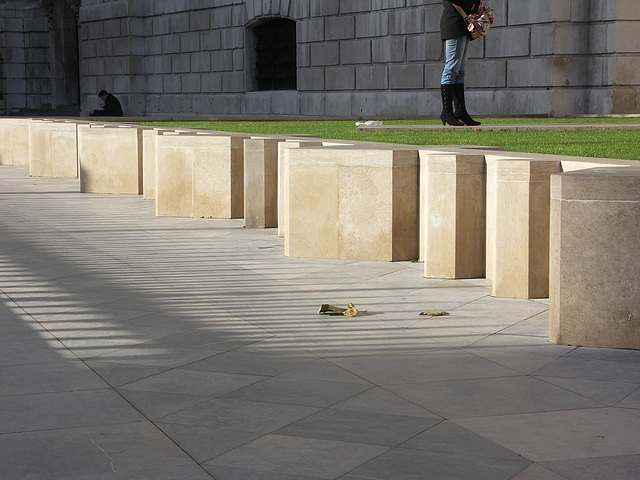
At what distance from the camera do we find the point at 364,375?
16.4ft

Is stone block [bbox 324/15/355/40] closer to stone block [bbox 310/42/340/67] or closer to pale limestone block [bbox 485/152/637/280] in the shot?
stone block [bbox 310/42/340/67]

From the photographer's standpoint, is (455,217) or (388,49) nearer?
(455,217)

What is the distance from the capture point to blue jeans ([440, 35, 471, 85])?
44.1ft

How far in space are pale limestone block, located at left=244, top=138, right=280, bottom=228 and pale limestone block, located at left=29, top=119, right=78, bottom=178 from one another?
758cm

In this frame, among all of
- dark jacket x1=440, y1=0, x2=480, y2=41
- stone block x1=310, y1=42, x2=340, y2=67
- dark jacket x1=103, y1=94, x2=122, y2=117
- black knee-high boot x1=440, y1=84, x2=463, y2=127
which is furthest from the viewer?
dark jacket x1=103, y1=94, x2=122, y2=117

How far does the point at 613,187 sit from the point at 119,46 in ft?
107

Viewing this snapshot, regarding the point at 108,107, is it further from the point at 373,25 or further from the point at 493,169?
the point at 493,169

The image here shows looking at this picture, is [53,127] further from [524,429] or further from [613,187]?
[524,429]

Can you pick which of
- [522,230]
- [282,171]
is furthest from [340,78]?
[522,230]

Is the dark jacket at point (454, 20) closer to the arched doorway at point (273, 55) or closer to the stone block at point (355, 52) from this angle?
the stone block at point (355, 52)

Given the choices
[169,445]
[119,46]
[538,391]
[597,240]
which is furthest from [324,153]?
[119,46]

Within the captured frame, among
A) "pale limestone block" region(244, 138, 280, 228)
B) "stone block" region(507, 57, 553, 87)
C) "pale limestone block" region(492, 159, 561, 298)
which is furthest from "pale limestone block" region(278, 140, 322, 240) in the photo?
"stone block" region(507, 57, 553, 87)

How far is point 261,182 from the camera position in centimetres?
1071

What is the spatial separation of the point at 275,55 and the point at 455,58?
17.0 m
